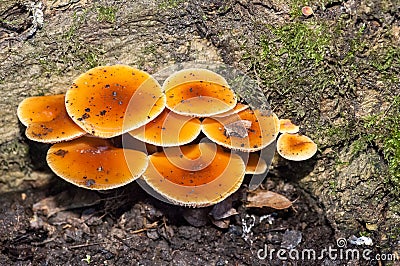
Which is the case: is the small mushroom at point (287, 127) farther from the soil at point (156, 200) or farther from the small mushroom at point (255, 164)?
the small mushroom at point (255, 164)

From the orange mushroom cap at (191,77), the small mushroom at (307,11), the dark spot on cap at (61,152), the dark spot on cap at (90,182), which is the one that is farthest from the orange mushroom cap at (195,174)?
the small mushroom at (307,11)

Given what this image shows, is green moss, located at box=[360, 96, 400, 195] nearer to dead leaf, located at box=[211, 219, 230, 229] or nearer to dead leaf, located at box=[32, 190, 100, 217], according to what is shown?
dead leaf, located at box=[211, 219, 230, 229]

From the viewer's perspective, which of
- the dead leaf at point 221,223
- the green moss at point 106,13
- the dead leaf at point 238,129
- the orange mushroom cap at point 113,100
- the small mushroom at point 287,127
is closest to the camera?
the orange mushroom cap at point 113,100

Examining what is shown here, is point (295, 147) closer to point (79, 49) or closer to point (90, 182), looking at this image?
point (90, 182)

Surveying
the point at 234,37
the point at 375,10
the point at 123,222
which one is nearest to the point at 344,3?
the point at 375,10

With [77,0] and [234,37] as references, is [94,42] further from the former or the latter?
[234,37]
